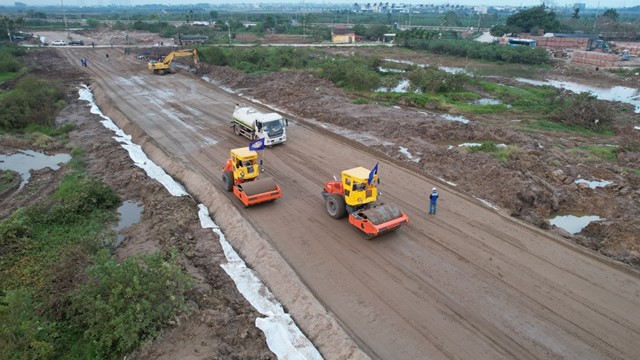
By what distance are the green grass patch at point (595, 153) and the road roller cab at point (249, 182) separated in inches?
673

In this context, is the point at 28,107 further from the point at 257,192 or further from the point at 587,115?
the point at 587,115

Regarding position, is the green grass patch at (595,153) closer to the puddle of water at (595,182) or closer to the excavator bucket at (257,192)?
the puddle of water at (595,182)

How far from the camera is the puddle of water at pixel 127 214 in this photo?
15258 mm

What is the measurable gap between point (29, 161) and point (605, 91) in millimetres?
55428

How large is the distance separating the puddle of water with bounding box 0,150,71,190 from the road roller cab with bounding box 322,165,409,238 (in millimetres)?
15579

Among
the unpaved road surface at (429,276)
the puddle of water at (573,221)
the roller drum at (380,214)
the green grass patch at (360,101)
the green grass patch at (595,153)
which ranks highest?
the green grass patch at (360,101)

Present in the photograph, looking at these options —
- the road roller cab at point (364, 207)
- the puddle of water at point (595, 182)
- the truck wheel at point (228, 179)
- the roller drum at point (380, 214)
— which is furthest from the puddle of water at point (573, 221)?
the truck wheel at point (228, 179)

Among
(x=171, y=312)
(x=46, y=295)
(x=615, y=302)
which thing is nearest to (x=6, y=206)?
(x=46, y=295)

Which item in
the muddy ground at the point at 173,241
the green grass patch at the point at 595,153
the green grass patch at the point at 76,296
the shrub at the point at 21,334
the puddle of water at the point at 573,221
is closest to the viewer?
the shrub at the point at 21,334

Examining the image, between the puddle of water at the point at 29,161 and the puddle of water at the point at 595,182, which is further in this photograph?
the puddle of water at the point at 29,161

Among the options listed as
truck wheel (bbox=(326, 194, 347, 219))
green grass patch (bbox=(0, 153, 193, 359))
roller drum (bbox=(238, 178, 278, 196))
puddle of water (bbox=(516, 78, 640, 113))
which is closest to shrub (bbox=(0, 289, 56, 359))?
green grass patch (bbox=(0, 153, 193, 359))

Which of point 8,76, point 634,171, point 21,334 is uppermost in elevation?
point 8,76

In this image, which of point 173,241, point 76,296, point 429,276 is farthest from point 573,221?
point 76,296

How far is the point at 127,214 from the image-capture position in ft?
53.3
